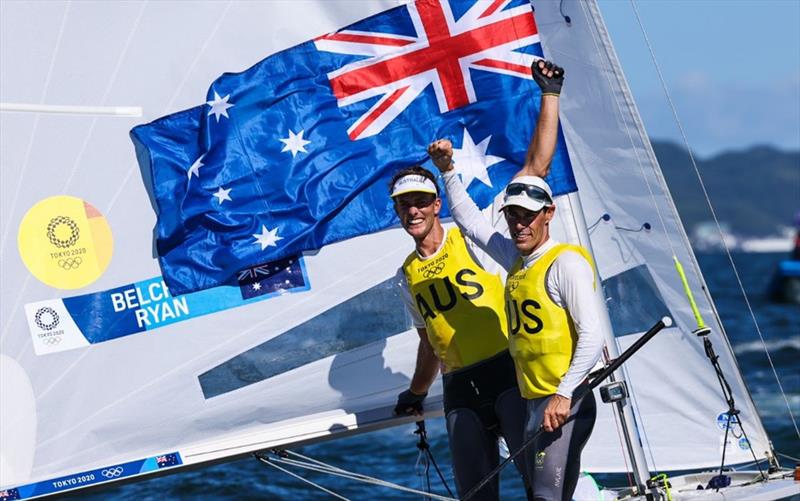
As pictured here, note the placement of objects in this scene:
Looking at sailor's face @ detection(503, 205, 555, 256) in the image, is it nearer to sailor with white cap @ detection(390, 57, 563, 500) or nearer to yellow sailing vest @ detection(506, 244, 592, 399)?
yellow sailing vest @ detection(506, 244, 592, 399)

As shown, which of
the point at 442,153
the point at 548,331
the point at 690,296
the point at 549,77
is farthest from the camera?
the point at 690,296

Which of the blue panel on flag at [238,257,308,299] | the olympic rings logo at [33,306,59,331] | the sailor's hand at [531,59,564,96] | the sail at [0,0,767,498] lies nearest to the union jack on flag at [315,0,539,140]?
the sail at [0,0,767,498]

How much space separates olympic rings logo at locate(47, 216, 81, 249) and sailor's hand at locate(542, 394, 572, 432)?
8.69ft

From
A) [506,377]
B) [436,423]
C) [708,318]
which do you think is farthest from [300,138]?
[436,423]

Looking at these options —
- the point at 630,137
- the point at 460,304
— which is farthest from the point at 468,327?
the point at 630,137

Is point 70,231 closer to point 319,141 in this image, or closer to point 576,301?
point 319,141

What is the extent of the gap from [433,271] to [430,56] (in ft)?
4.19

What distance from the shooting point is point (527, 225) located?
516cm

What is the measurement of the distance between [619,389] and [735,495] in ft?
2.29

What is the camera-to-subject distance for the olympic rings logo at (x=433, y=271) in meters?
5.63

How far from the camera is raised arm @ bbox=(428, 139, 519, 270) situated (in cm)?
543

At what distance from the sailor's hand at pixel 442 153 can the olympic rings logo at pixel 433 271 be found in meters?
0.43

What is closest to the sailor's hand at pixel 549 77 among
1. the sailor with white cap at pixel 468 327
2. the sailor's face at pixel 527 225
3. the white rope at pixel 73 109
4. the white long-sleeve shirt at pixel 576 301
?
the sailor with white cap at pixel 468 327

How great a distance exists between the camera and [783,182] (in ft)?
609
